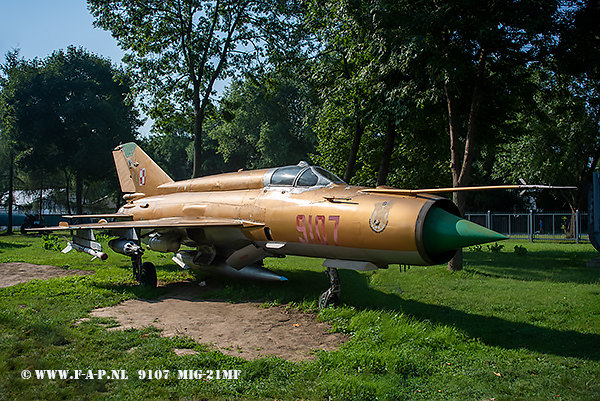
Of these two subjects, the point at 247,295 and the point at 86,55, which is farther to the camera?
the point at 86,55

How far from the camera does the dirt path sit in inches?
239

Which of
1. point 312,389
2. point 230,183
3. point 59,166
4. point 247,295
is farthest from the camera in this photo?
point 59,166

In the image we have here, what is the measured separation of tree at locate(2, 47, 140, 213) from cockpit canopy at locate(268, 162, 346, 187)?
32.8 meters

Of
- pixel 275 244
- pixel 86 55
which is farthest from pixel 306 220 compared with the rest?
pixel 86 55

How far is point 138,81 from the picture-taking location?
2145cm

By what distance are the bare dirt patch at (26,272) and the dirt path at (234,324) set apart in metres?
4.18

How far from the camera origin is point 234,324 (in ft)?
23.5

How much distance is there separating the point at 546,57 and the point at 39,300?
52.3ft

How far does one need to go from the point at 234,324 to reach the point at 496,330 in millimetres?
4499

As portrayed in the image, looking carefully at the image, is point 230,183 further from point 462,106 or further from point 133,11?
point 133,11

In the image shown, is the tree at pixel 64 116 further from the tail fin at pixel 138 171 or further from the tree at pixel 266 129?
the tail fin at pixel 138 171

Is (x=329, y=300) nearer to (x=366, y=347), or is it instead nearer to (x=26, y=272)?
(x=366, y=347)

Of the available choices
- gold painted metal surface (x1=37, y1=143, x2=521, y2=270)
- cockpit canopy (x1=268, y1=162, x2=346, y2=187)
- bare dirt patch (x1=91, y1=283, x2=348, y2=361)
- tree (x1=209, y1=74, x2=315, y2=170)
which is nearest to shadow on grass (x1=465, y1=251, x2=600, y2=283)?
cockpit canopy (x1=268, y1=162, x2=346, y2=187)

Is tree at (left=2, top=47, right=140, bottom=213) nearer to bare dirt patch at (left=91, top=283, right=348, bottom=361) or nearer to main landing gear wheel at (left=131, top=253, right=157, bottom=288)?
main landing gear wheel at (left=131, top=253, right=157, bottom=288)
